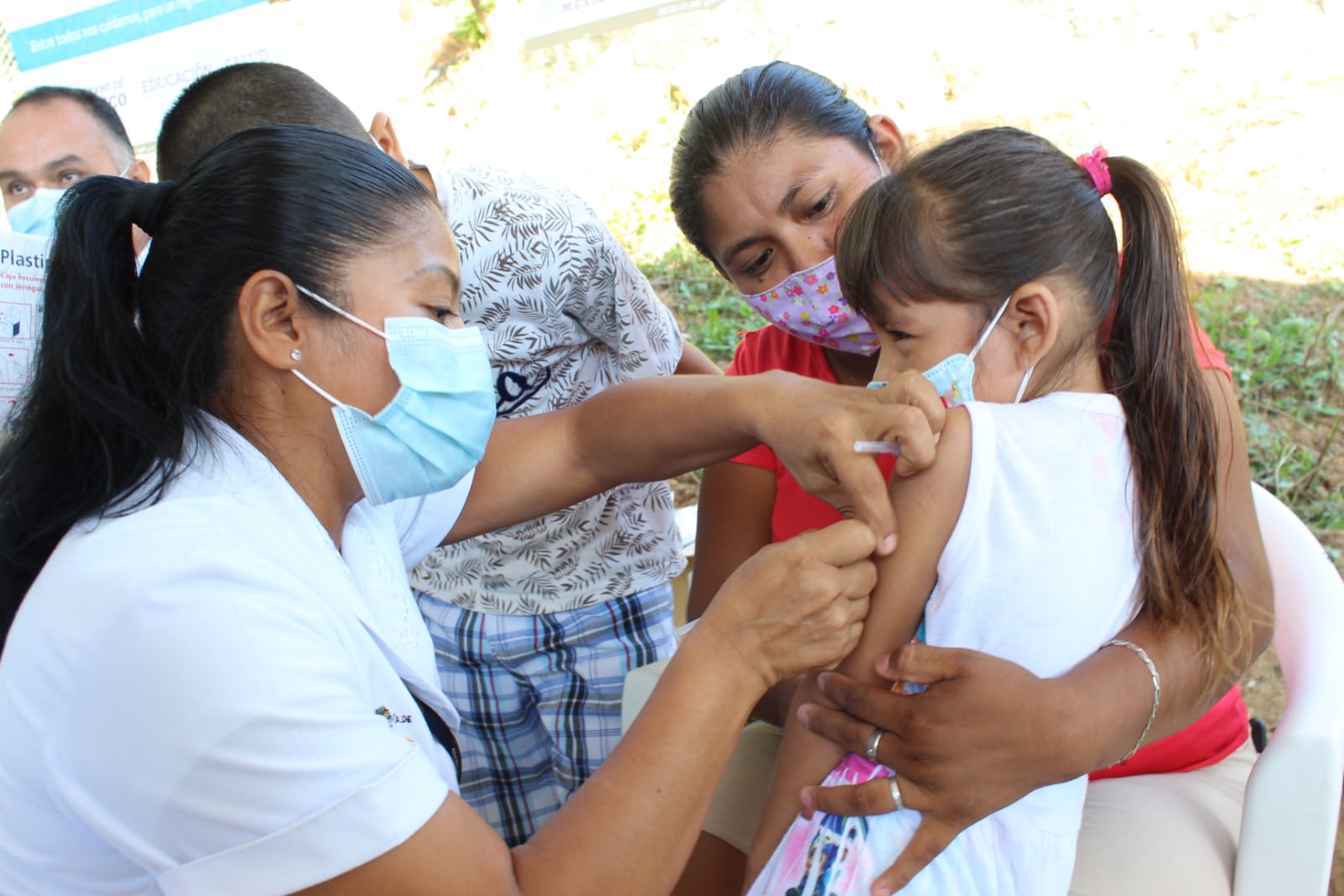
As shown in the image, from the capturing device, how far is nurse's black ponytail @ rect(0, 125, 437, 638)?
50.5 inches

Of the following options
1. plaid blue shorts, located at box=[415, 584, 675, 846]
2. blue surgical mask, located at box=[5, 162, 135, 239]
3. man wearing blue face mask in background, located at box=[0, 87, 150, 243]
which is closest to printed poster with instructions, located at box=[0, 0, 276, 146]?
man wearing blue face mask in background, located at box=[0, 87, 150, 243]

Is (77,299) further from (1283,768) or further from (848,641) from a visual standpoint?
(1283,768)

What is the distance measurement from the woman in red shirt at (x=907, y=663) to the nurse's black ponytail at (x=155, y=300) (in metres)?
0.77

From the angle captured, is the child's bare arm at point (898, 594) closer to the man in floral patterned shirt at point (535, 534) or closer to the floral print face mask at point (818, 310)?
the floral print face mask at point (818, 310)

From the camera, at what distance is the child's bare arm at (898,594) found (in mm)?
1382

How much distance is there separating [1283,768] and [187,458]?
1576mm

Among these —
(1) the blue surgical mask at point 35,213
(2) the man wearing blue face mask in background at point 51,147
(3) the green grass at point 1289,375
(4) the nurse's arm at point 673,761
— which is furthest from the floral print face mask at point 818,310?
(3) the green grass at point 1289,375

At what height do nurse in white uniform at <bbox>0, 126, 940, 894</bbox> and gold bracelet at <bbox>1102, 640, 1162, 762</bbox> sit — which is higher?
nurse in white uniform at <bbox>0, 126, 940, 894</bbox>

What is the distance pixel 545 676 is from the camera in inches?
91.1

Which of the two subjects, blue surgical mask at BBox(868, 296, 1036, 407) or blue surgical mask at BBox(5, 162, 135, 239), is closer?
blue surgical mask at BBox(868, 296, 1036, 407)

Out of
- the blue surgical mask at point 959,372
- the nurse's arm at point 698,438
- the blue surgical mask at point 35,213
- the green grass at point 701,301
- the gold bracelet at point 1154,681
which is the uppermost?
the blue surgical mask at point 35,213

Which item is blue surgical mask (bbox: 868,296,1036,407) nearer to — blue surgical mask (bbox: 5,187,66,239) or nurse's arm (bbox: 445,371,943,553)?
nurse's arm (bbox: 445,371,943,553)

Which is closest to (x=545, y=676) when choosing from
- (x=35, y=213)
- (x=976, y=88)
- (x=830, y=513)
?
(x=830, y=513)

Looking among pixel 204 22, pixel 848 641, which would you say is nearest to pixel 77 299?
pixel 848 641
